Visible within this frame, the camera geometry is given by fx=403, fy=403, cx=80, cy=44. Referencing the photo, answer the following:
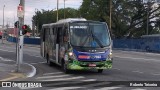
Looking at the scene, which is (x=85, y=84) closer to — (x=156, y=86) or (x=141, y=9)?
(x=156, y=86)

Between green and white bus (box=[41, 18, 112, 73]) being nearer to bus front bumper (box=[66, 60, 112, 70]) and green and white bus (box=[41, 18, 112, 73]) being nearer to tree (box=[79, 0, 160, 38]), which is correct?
bus front bumper (box=[66, 60, 112, 70])

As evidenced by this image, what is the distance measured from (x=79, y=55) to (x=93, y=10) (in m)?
71.1

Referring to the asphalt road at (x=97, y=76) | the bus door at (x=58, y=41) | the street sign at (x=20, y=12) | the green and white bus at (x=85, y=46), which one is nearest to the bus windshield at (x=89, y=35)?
the green and white bus at (x=85, y=46)

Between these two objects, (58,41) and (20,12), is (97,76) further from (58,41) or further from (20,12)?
(20,12)

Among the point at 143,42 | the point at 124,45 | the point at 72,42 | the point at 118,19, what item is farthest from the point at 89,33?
the point at 118,19

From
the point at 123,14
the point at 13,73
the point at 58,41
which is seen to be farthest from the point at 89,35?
the point at 123,14

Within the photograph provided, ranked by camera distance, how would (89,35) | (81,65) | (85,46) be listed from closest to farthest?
(81,65)
(85,46)
(89,35)

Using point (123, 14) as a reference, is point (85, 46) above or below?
below

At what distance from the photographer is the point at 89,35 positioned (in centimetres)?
2041

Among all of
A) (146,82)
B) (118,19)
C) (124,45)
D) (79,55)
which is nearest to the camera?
(146,82)

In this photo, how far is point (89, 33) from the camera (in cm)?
2047

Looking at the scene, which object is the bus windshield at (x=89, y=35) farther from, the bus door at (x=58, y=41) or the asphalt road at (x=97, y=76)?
the bus door at (x=58, y=41)

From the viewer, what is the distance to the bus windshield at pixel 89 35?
20.2 meters

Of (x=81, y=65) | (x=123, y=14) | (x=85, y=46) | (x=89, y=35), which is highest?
(x=123, y=14)
